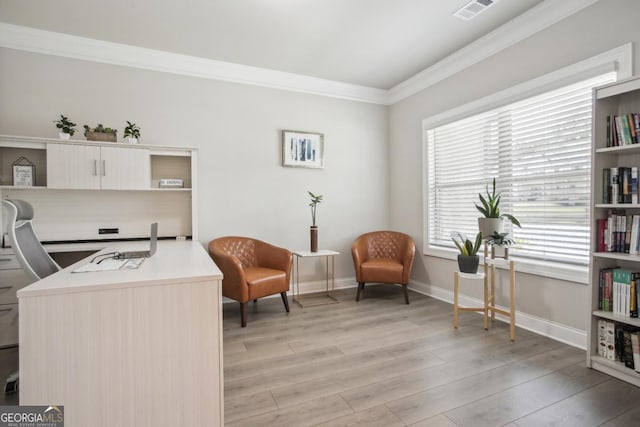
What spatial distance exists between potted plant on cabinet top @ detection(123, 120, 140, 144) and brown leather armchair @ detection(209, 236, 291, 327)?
1327 millimetres

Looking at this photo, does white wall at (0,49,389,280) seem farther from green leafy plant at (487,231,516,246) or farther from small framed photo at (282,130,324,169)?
green leafy plant at (487,231,516,246)

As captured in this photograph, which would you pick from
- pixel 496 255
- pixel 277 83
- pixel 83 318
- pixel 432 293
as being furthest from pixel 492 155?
pixel 83 318

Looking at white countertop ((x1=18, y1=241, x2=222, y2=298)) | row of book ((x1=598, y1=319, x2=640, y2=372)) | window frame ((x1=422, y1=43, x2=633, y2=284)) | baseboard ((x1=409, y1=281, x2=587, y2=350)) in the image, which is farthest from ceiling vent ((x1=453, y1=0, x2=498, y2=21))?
white countertop ((x1=18, y1=241, x2=222, y2=298))

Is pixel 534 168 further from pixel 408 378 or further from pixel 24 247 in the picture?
pixel 24 247

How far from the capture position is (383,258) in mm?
4465

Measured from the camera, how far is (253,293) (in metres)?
3.28

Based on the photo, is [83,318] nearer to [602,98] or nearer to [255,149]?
[255,149]

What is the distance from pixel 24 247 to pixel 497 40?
4.22 metres

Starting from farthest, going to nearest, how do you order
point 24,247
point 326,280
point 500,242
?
1. point 326,280
2. point 500,242
3. point 24,247

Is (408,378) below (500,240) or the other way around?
below

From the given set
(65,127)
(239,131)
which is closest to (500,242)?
(239,131)

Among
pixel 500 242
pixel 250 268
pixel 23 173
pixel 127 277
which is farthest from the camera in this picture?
pixel 250 268

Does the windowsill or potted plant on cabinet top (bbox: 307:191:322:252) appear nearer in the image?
the windowsill

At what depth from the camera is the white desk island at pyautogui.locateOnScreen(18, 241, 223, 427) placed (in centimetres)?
136
